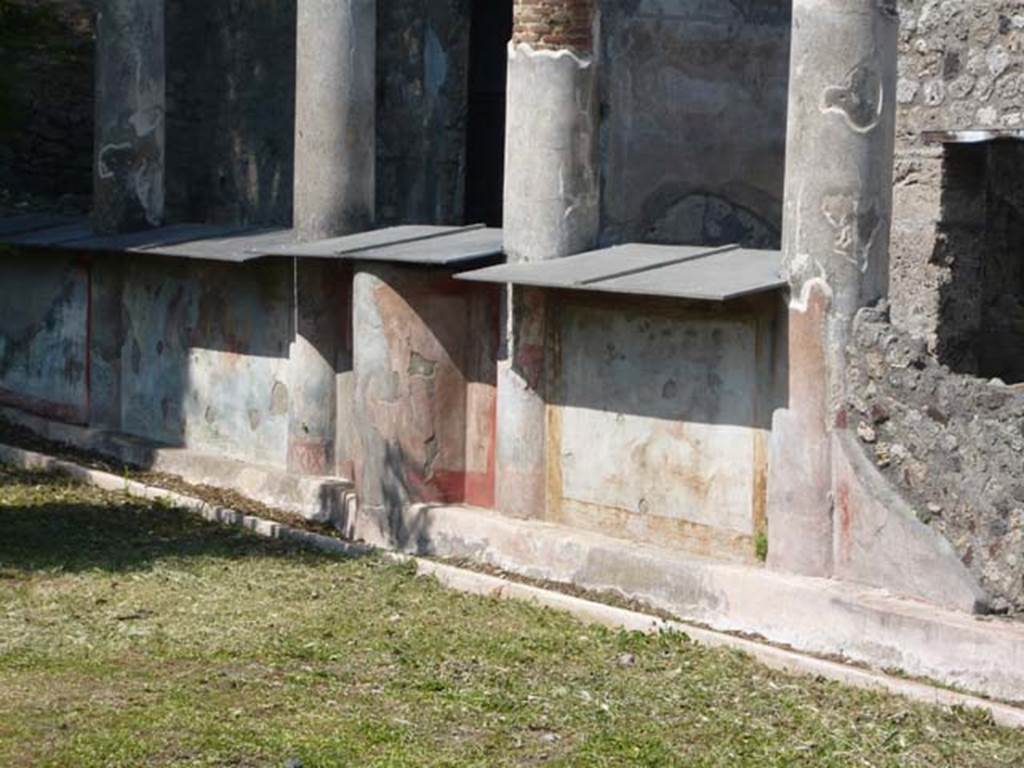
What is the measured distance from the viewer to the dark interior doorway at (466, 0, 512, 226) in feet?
50.3

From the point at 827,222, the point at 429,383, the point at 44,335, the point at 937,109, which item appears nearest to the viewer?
the point at 827,222

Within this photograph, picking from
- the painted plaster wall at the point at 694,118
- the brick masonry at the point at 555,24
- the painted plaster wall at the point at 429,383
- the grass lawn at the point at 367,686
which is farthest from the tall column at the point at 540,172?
the painted plaster wall at the point at 694,118

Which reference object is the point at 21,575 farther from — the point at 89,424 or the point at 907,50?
the point at 907,50

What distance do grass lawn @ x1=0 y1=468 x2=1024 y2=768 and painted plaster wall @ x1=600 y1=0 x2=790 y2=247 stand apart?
4.88 m

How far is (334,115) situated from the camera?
37.7ft

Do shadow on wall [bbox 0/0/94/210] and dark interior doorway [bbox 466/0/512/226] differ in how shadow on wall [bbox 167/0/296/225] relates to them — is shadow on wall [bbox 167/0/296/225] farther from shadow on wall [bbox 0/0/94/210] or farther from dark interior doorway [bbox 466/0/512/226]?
dark interior doorway [bbox 466/0/512/226]

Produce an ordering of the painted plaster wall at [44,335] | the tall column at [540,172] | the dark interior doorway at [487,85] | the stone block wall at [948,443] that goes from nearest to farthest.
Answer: the stone block wall at [948,443] → the tall column at [540,172] → the painted plaster wall at [44,335] → the dark interior doorway at [487,85]

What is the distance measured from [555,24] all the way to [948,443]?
3183 millimetres

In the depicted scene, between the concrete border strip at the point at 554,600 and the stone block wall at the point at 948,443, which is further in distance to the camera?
the stone block wall at the point at 948,443

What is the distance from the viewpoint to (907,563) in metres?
8.03

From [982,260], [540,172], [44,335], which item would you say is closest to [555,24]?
[540,172]

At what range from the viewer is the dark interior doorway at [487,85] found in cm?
1534

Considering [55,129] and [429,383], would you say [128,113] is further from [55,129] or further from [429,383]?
[55,129]

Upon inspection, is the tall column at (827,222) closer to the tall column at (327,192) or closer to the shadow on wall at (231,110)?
the tall column at (327,192)
